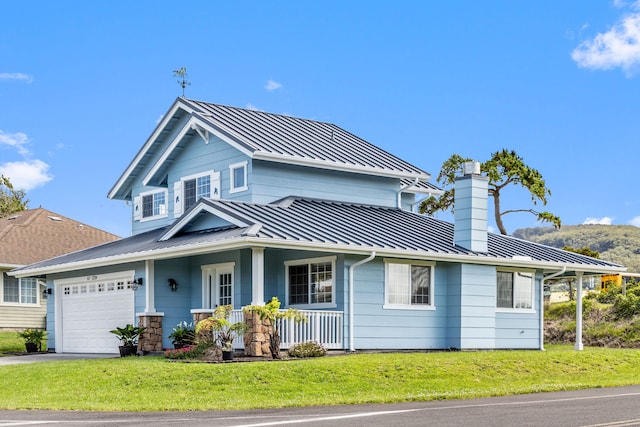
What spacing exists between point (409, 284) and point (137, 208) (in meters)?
11.9

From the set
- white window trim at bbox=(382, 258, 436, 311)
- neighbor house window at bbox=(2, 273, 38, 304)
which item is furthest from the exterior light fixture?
neighbor house window at bbox=(2, 273, 38, 304)

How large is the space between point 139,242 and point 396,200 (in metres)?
8.39

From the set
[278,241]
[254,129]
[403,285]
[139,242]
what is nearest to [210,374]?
[278,241]

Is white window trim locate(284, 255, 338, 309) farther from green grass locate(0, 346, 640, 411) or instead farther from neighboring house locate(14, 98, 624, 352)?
green grass locate(0, 346, 640, 411)

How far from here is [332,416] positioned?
13945 mm

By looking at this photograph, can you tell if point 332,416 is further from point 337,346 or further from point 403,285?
point 403,285

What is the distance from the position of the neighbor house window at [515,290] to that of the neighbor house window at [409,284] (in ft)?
8.97

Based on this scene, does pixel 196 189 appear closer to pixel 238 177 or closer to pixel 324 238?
pixel 238 177

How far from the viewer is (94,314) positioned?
29.0 metres

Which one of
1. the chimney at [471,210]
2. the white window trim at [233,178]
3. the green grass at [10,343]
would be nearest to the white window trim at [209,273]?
the white window trim at [233,178]

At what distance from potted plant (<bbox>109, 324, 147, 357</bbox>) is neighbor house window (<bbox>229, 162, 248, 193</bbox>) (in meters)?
5.09

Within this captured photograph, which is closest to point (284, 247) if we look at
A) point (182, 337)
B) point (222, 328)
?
point (222, 328)

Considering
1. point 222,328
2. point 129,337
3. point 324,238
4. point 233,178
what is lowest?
point 129,337

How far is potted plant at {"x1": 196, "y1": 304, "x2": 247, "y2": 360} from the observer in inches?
851
